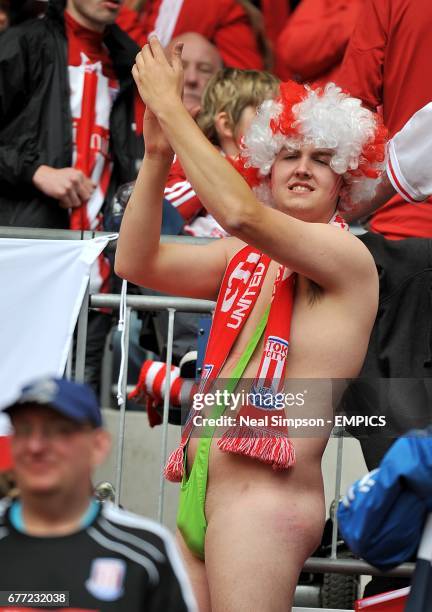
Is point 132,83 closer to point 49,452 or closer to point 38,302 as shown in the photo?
point 38,302

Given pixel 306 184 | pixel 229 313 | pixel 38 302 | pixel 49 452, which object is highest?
pixel 306 184

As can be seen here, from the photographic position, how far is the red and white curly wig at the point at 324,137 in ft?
13.1

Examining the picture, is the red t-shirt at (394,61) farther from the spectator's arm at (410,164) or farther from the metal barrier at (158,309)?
the metal barrier at (158,309)

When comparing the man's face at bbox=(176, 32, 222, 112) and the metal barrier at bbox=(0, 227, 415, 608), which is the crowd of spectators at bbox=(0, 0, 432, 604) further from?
the metal barrier at bbox=(0, 227, 415, 608)

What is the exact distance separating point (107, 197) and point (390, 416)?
2.39m

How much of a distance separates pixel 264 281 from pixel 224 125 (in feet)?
6.84

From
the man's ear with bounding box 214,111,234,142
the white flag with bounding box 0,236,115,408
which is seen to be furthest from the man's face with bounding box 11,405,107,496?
the man's ear with bounding box 214,111,234,142

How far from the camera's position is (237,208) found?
11.6 ft

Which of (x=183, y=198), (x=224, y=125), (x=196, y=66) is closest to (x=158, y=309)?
(x=183, y=198)

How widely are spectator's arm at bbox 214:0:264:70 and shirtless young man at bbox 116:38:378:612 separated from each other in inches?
126

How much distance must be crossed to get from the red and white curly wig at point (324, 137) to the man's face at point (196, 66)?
2575 mm

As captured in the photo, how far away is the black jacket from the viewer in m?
6.10

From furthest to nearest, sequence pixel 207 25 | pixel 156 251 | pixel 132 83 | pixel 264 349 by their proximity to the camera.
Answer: pixel 207 25
pixel 132 83
pixel 156 251
pixel 264 349

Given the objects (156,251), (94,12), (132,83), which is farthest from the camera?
(132,83)
